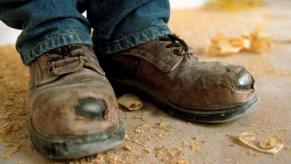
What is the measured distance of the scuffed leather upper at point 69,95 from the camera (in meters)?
0.50

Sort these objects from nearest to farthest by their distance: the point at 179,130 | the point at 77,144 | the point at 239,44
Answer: the point at 77,144 < the point at 179,130 < the point at 239,44

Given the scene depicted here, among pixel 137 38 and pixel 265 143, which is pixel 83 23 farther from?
pixel 265 143

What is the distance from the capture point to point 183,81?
2.09 ft

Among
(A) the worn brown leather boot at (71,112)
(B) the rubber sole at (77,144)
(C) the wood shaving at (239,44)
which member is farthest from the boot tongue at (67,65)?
(C) the wood shaving at (239,44)

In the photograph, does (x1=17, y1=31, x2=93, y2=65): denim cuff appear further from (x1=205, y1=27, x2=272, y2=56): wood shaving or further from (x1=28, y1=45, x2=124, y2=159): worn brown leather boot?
(x1=205, y1=27, x2=272, y2=56): wood shaving

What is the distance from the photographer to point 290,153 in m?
0.55

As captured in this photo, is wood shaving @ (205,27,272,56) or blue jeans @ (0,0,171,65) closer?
blue jeans @ (0,0,171,65)

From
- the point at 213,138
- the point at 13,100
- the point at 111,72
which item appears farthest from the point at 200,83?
the point at 13,100

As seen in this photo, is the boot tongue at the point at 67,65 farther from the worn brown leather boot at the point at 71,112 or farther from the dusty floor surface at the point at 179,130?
the dusty floor surface at the point at 179,130

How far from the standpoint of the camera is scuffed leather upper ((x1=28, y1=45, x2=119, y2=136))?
1.64ft

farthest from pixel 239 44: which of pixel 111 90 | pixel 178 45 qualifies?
pixel 111 90

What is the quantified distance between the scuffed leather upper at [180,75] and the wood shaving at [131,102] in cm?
3

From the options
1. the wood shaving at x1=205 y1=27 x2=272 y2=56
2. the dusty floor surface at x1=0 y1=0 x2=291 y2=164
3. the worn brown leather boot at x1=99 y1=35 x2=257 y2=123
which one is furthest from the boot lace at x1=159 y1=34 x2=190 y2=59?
the wood shaving at x1=205 y1=27 x2=272 y2=56

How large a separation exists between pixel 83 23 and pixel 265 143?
36 centimetres
